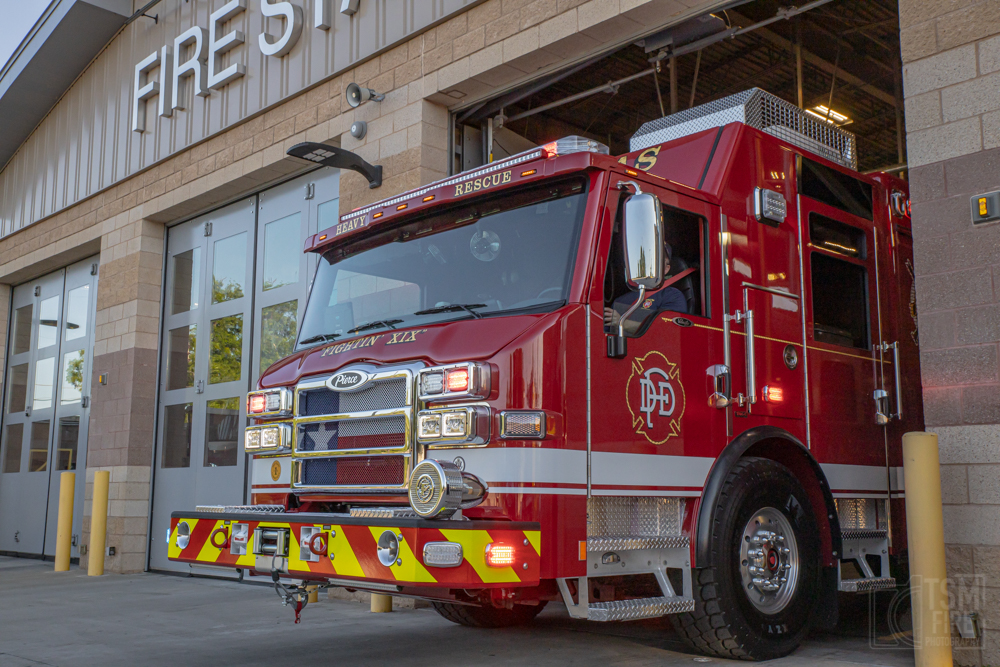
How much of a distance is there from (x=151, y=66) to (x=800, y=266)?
10.4 m

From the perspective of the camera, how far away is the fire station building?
5453 mm

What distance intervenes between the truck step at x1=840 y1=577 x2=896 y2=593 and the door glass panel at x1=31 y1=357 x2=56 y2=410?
1366cm

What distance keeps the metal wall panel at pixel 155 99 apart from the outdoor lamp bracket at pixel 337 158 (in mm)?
1318

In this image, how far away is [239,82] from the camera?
11.6 meters

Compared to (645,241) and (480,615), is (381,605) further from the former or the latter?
(645,241)

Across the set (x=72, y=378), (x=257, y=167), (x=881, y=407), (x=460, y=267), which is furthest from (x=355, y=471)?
(x=72, y=378)

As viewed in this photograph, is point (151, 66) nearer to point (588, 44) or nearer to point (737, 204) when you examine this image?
point (588, 44)

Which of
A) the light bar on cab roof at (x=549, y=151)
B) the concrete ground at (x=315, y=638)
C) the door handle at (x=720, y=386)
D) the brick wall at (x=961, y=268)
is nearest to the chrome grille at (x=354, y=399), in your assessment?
the light bar on cab roof at (x=549, y=151)

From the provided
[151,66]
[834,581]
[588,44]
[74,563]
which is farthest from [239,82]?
[834,581]

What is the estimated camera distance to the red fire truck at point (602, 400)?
4520 millimetres

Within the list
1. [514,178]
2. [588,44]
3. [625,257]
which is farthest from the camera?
[588,44]

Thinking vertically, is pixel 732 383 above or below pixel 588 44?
below

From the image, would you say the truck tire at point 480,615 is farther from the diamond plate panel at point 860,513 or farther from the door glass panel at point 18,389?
the door glass panel at point 18,389

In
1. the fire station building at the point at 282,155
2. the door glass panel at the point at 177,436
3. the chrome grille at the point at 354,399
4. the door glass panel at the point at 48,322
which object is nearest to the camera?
the chrome grille at the point at 354,399
